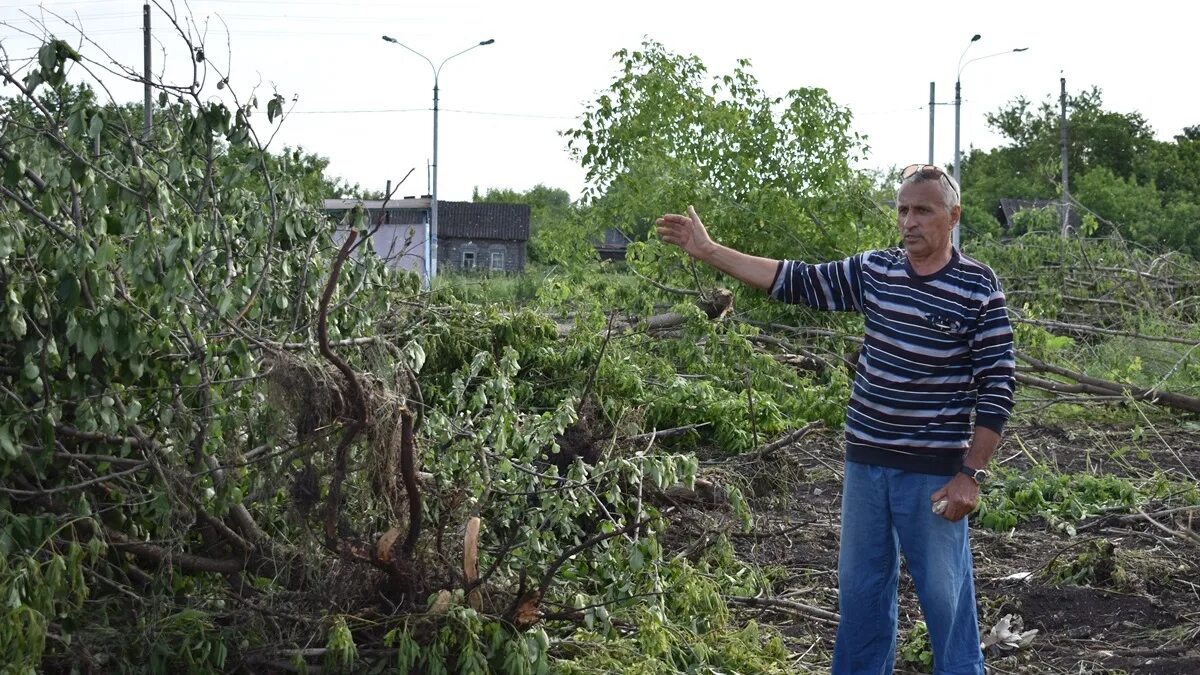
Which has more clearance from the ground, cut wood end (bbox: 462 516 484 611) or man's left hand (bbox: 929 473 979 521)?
man's left hand (bbox: 929 473 979 521)

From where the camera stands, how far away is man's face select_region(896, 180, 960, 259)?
383cm

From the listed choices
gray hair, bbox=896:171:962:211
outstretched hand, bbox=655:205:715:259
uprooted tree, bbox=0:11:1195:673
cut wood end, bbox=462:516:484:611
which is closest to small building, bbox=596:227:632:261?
uprooted tree, bbox=0:11:1195:673

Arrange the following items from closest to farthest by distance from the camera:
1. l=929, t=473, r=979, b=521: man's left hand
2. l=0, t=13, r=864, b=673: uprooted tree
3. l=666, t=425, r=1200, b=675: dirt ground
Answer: l=929, t=473, r=979, b=521: man's left hand < l=0, t=13, r=864, b=673: uprooted tree < l=666, t=425, r=1200, b=675: dirt ground

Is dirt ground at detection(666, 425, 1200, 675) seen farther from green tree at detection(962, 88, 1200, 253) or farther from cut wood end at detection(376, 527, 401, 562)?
green tree at detection(962, 88, 1200, 253)

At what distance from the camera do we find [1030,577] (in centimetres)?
620

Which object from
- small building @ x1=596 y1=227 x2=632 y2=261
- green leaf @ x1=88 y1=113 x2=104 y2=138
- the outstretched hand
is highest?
small building @ x1=596 y1=227 x2=632 y2=261

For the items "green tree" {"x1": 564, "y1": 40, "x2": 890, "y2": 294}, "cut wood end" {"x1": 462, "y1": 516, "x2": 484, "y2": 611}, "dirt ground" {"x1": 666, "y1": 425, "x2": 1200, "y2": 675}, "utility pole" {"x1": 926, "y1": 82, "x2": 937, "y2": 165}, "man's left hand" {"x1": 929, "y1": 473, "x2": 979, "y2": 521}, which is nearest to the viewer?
"man's left hand" {"x1": 929, "y1": 473, "x2": 979, "y2": 521}

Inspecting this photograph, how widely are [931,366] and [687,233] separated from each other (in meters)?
0.97

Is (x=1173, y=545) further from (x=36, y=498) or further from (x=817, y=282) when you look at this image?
(x=36, y=498)

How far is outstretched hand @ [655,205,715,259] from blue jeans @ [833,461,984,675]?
0.86 metres

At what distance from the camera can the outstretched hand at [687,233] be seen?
438cm

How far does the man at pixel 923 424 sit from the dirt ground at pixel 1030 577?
1.05 meters

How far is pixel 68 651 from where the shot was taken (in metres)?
4.12

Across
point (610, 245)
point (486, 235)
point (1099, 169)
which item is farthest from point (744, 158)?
point (486, 235)
